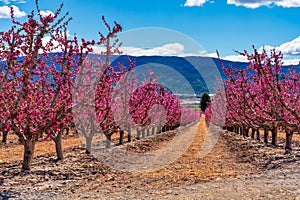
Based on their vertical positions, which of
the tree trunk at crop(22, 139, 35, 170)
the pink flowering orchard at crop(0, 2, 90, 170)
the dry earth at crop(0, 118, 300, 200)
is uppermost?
the pink flowering orchard at crop(0, 2, 90, 170)

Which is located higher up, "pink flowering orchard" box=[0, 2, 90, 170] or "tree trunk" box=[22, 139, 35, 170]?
"pink flowering orchard" box=[0, 2, 90, 170]

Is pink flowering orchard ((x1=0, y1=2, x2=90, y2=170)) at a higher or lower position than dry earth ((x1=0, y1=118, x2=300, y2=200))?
higher

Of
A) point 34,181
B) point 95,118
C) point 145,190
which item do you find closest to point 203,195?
point 145,190

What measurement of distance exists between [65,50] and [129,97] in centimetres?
1275

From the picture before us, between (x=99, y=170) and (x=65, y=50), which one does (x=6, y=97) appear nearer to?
(x=65, y=50)

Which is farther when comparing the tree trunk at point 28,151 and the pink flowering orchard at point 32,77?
the tree trunk at point 28,151

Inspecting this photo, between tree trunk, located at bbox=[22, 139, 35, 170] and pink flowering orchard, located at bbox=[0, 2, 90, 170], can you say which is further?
tree trunk, located at bbox=[22, 139, 35, 170]

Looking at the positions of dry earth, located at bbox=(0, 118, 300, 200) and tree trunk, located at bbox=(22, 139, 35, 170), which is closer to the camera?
dry earth, located at bbox=(0, 118, 300, 200)

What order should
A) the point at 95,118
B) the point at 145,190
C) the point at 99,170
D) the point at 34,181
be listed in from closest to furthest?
the point at 145,190 → the point at 34,181 → the point at 99,170 → the point at 95,118

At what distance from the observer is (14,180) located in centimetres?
1044

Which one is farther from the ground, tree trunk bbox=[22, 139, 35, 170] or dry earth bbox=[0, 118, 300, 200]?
tree trunk bbox=[22, 139, 35, 170]

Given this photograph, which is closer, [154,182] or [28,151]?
Answer: [154,182]

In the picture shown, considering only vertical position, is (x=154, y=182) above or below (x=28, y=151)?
below

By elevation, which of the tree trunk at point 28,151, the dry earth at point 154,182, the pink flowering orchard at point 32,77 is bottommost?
the dry earth at point 154,182
